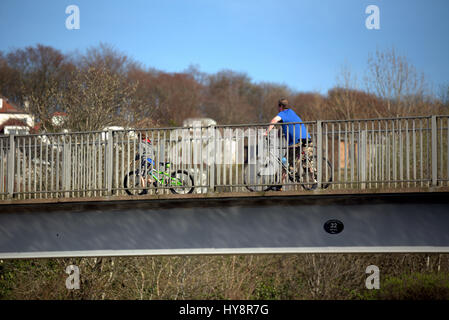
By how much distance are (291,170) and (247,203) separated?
1162 mm

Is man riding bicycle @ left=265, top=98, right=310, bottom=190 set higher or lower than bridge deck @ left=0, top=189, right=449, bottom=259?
higher

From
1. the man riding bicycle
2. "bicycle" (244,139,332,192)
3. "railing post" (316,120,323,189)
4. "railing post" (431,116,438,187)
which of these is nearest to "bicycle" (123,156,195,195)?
"bicycle" (244,139,332,192)

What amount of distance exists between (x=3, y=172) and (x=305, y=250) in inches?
273

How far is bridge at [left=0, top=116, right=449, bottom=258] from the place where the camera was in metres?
12.0

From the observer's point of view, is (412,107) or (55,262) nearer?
(55,262)

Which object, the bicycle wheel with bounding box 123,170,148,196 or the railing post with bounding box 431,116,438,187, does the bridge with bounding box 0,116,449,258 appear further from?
the bicycle wheel with bounding box 123,170,148,196

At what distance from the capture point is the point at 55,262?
91.1 ft

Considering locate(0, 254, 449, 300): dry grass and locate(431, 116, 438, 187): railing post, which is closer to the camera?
locate(431, 116, 438, 187): railing post

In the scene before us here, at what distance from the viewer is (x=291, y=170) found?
41.6ft

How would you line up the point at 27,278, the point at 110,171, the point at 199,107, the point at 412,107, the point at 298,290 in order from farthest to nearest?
the point at 199,107, the point at 412,107, the point at 298,290, the point at 27,278, the point at 110,171

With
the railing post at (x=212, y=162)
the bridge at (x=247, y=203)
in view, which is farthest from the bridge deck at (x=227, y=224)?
the railing post at (x=212, y=162)

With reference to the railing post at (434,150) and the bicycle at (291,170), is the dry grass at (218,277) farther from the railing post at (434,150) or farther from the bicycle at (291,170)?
the railing post at (434,150)
